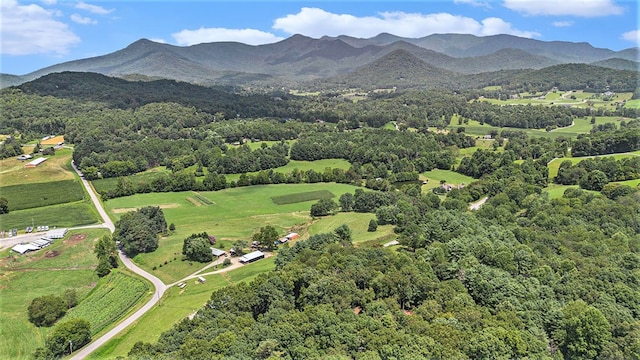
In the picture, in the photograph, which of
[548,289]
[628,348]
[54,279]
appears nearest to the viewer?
[628,348]

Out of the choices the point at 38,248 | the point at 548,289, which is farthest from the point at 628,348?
the point at 38,248

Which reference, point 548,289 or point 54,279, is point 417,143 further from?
point 54,279

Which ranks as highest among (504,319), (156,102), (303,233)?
(156,102)

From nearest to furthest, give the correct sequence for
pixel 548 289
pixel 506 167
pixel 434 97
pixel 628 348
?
pixel 628 348 → pixel 548 289 → pixel 506 167 → pixel 434 97

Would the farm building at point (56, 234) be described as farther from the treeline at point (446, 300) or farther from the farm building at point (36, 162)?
the farm building at point (36, 162)

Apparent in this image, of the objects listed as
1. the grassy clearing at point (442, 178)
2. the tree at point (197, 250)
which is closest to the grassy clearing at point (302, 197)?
the grassy clearing at point (442, 178)

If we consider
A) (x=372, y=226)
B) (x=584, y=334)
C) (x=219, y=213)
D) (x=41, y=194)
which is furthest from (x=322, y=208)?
(x=41, y=194)

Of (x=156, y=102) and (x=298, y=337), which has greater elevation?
(x=156, y=102)
